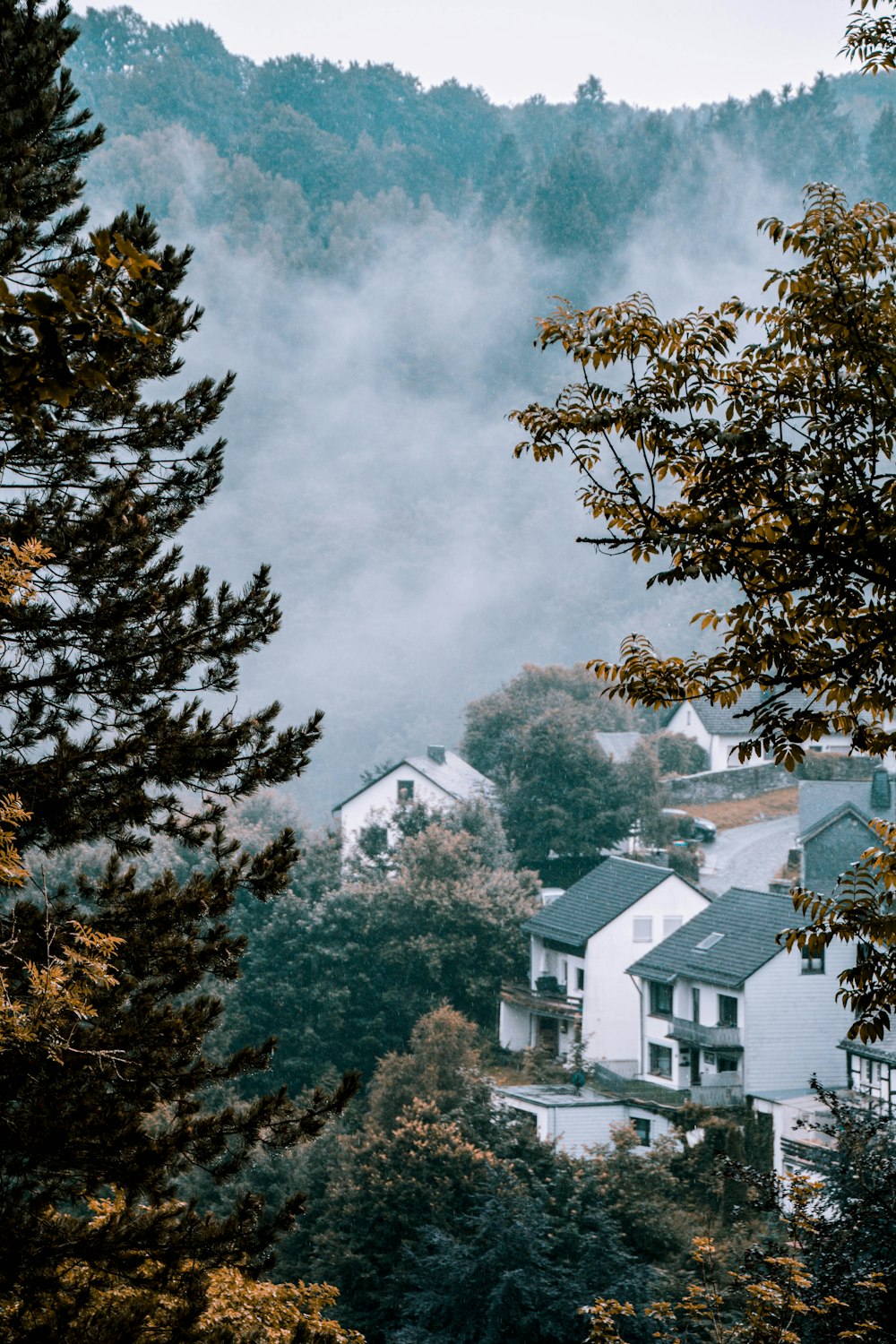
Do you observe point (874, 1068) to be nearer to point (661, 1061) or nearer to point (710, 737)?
point (661, 1061)

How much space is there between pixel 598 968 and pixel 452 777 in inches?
868

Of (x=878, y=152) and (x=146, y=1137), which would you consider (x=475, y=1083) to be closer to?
(x=146, y=1137)

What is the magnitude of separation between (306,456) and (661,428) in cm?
18950

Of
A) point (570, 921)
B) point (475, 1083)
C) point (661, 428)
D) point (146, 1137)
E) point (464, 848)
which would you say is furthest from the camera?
point (464, 848)

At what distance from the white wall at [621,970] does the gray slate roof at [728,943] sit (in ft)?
7.96

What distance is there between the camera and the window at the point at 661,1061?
40.2m

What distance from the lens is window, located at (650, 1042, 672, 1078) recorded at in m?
40.2

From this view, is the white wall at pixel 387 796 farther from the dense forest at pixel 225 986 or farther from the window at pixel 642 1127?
the window at pixel 642 1127

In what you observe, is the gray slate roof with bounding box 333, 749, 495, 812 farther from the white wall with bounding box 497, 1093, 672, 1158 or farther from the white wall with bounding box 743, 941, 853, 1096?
the white wall with bounding box 743, 941, 853, 1096

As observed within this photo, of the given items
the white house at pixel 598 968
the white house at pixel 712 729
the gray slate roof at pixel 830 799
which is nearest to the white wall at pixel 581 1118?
the white house at pixel 598 968

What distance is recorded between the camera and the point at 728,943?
1506 inches

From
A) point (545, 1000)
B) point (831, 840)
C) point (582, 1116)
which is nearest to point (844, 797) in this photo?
point (831, 840)

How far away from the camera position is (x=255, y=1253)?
9883 mm

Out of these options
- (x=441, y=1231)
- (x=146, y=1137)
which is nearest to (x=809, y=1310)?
(x=146, y=1137)
